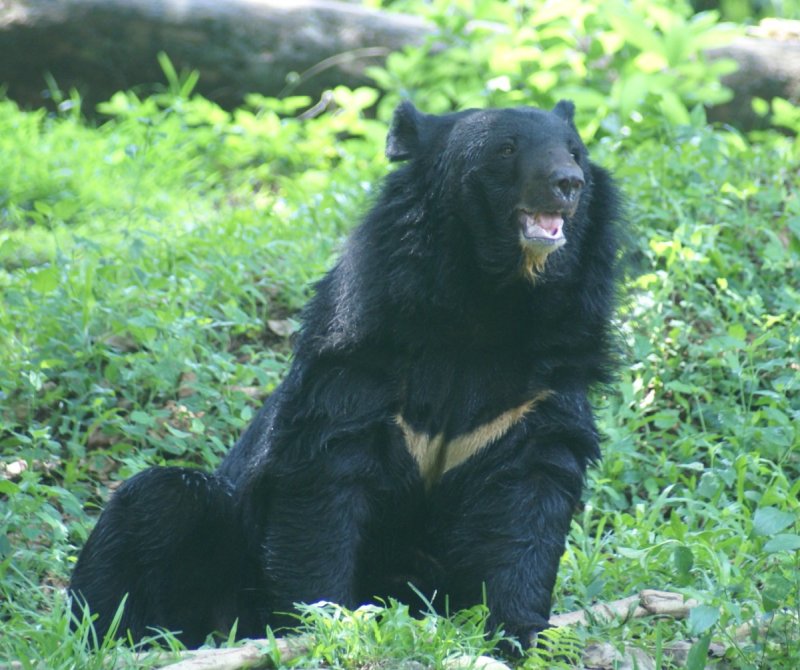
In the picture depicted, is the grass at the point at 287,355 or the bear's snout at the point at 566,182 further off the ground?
the bear's snout at the point at 566,182

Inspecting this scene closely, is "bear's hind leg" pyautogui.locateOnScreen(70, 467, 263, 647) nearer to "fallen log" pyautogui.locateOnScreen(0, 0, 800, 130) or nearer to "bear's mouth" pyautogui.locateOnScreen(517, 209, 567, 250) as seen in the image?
"bear's mouth" pyautogui.locateOnScreen(517, 209, 567, 250)

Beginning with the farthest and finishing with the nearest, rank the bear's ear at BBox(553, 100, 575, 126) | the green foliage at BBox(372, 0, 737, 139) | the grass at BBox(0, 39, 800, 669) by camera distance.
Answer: the green foliage at BBox(372, 0, 737, 139), the bear's ear at BBox(553, 100, 575, 126), the grass at BBox(0, 39, 800, 669)

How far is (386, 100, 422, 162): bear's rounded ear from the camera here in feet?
14.1

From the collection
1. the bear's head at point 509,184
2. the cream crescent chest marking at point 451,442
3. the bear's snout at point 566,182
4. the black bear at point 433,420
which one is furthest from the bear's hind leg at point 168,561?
the bear's snout at point 566,182

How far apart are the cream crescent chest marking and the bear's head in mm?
414

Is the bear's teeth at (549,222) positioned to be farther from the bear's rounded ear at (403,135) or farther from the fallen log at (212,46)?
the fallen log at (212,46)

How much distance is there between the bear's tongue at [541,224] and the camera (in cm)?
395

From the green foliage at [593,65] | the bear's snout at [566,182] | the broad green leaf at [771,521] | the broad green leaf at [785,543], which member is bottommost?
the broad green leaf at [785,543]

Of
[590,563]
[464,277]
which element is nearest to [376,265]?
[464,277]

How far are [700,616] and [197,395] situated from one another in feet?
9.09

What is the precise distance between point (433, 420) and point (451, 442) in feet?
0.29

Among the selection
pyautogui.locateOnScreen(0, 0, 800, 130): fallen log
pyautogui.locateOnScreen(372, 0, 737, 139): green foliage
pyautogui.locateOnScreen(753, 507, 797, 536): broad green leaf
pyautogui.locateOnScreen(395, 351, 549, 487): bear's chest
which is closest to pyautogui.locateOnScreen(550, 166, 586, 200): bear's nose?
pyautogui.locateOnScreen(395, 351, 549, 487): bear's chest

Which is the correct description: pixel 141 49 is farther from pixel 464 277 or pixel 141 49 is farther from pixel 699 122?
pixel 464 277

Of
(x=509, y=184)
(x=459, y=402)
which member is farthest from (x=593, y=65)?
(x=459, y=402)
